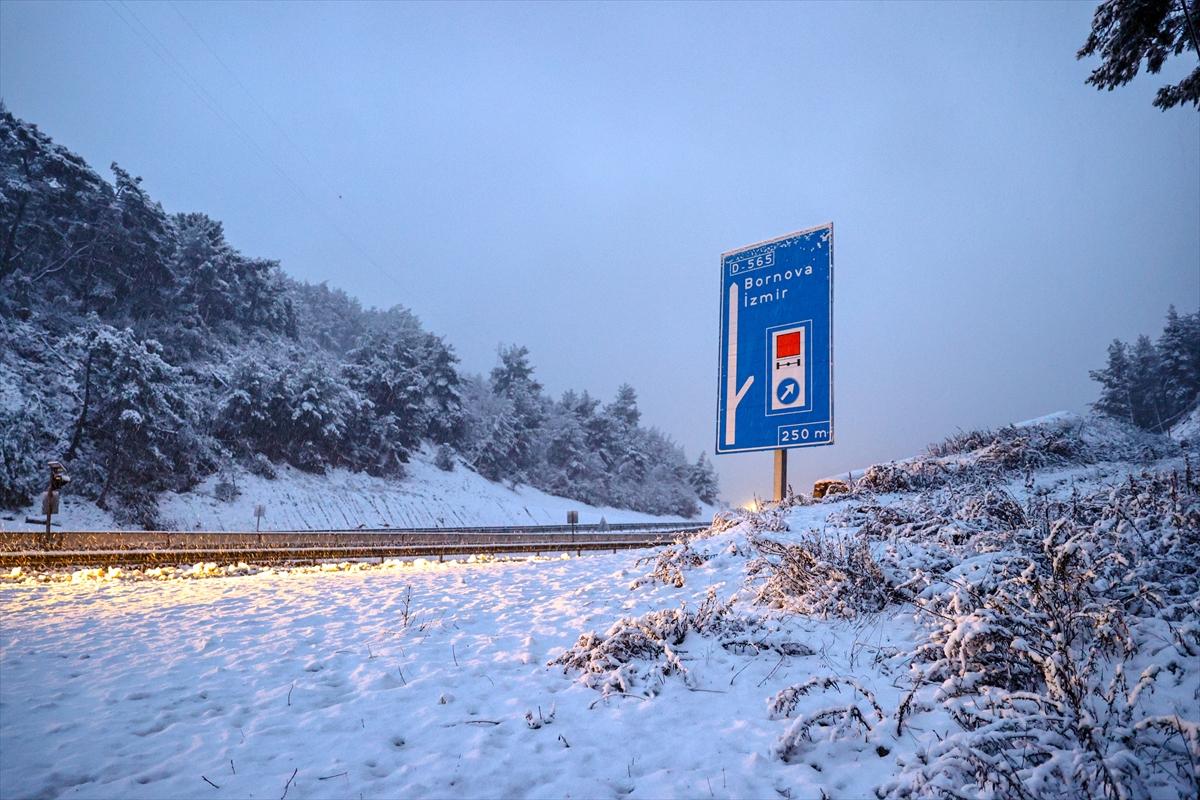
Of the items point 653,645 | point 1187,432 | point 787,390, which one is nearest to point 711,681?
point 653,645

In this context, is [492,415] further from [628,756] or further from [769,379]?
[628,756]

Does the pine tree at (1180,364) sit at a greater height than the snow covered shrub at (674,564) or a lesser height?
greater

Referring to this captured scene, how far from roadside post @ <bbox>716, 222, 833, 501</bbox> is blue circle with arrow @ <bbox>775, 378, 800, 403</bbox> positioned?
20 millimetres

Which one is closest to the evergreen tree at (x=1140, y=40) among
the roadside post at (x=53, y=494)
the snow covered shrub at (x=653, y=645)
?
the snow covered shrub at (x=653, y=645)

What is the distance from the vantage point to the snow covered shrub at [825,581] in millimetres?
5152

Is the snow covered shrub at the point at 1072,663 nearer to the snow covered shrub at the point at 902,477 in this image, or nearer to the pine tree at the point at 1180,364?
the snow covered shrub at the point at 902,477

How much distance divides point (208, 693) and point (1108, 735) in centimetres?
572

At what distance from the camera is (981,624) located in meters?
3.54

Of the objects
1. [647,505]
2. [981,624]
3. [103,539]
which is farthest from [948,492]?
[647,505]

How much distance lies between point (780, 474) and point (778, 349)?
2737mm

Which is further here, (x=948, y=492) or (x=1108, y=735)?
(x=948, y=492)

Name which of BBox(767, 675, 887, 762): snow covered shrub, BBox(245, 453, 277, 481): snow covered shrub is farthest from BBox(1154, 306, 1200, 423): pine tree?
BBox(245, 453, 277, 481): snow covered shrub

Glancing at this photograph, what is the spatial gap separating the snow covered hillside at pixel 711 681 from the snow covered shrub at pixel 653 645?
0.03 metres

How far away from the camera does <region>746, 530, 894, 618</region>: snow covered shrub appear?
203 inches
